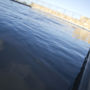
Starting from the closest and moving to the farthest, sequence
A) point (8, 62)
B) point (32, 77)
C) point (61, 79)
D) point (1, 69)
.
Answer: point (1, 69) < point (32, 77) < point (8, 62) < point (61, 79)

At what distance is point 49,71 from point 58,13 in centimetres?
3461

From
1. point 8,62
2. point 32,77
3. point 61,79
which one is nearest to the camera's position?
point 32,77

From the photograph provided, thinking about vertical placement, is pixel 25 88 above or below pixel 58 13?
below

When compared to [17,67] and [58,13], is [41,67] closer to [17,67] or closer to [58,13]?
[17,67]

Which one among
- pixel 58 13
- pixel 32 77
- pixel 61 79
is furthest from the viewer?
pixel 58 13

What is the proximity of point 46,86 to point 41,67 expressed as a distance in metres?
0.56

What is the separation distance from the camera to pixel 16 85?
4.54ft

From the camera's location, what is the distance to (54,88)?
63.3 inches

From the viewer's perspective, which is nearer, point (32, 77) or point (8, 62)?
point (32, 77)

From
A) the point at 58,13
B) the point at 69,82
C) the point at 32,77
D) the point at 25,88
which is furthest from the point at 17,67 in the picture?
the point at 58,13

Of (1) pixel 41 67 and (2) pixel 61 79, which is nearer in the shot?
(2) pixel 61 79

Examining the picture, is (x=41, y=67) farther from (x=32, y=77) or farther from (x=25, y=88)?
(x=25, y=88)

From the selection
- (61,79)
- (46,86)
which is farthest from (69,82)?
(46,86)

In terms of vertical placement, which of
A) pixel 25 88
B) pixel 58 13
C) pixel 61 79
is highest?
pixel 58 13
